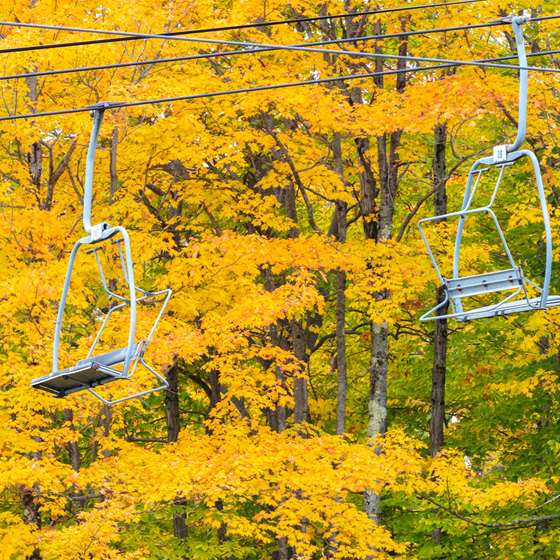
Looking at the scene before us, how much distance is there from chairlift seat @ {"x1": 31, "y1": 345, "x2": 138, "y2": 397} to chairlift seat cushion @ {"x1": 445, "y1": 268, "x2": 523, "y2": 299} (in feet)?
8.99

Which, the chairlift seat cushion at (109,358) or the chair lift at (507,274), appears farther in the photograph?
the chairlift seat cushion at (109,358)

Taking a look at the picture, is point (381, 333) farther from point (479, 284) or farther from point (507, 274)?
point (507, 274)

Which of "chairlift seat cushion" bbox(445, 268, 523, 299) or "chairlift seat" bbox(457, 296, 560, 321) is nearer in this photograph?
"chairlift seat" bbox(457, 296, 560, 321)

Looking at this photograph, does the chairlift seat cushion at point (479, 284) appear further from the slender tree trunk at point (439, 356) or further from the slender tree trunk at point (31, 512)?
the slender tree trunk at point (439, 356)

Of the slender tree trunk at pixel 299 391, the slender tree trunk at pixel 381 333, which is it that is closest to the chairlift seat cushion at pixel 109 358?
the slender tree trunk at pixel 381 333

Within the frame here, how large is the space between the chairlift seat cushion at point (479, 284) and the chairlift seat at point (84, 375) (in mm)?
→ 2741

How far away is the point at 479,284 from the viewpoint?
873 cm

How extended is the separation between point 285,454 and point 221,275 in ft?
12.0

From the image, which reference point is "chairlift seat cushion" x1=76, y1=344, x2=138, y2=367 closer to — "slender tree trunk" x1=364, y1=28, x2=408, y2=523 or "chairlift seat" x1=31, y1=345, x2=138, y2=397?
"chairlift seat" x1=31, y1=345, x2=138, y2=397

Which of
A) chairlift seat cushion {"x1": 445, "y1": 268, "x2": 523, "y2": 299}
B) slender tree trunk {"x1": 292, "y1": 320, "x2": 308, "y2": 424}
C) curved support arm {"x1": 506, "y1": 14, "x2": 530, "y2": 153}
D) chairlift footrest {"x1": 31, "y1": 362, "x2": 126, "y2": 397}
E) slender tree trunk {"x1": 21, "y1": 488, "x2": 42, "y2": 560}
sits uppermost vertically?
curved support arm {"x1": 506, "y1": 14, "x2": 530, "y2": 153}

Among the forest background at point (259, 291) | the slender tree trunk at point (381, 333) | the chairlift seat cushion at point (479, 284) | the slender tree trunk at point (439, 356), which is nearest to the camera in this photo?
the chairlift seat cushion at point (479, 284)

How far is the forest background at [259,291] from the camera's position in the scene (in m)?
15.5

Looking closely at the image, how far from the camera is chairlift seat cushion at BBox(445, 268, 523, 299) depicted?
8.54 metres

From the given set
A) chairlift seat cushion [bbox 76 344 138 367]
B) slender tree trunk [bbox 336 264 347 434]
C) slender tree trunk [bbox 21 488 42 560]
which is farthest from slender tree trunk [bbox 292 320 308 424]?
chairlift seat cushion [bbox 76 344 138 367]
